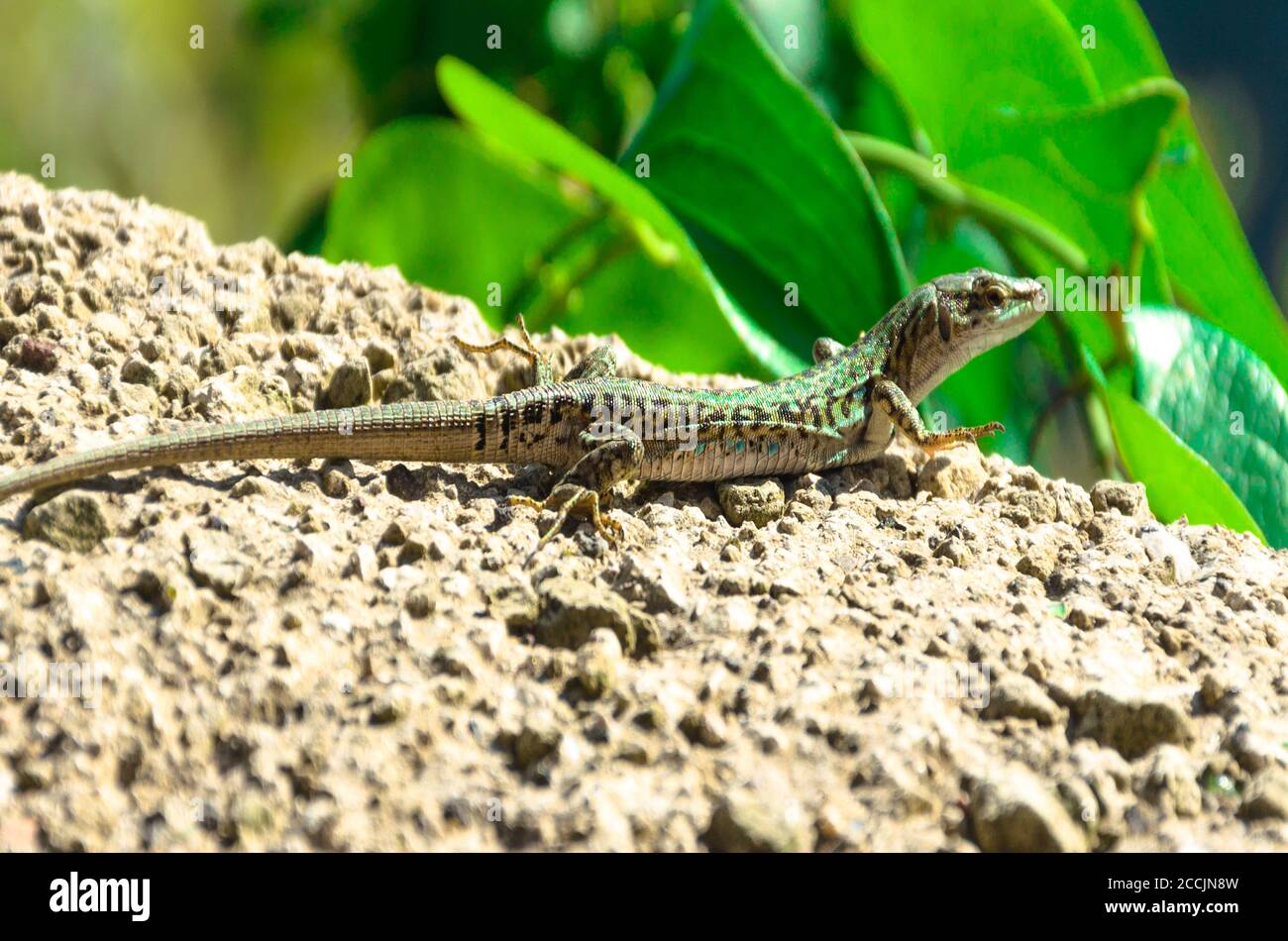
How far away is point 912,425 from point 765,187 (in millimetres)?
817

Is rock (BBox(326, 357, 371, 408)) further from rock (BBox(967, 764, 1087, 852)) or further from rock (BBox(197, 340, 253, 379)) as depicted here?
rock (BBox(967, 764, 1087, 852))

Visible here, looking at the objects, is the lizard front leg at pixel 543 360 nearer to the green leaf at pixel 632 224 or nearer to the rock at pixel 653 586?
the green leaf at pixel 632 224

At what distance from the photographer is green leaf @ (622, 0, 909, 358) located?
3.17 m

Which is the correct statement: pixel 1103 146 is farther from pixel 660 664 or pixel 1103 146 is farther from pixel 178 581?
pixel 178 581

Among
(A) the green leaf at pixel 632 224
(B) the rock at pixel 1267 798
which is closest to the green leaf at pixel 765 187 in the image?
(A) the green leaf at pixel 632 224

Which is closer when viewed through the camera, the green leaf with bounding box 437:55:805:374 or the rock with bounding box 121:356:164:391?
the rock with bounding box 121:356:164:391

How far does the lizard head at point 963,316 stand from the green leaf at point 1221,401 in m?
0.28

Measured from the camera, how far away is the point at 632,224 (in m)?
3.14

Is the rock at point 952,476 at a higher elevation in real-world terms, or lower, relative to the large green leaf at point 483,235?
lower

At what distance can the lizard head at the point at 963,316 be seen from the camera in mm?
3158

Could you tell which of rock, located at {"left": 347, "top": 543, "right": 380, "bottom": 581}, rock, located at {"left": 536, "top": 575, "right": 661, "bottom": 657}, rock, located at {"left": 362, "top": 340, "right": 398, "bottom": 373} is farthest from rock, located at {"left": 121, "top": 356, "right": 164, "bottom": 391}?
rock, located at {"left": 536, "top": 575, "right": 661, "bottom": 657}

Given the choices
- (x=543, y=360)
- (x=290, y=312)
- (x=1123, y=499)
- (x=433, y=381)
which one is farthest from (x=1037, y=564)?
(x=290, y=312)

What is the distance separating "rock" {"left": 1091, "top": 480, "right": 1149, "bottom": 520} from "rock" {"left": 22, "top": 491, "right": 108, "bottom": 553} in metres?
2.04

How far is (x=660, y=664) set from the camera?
6.22ft
